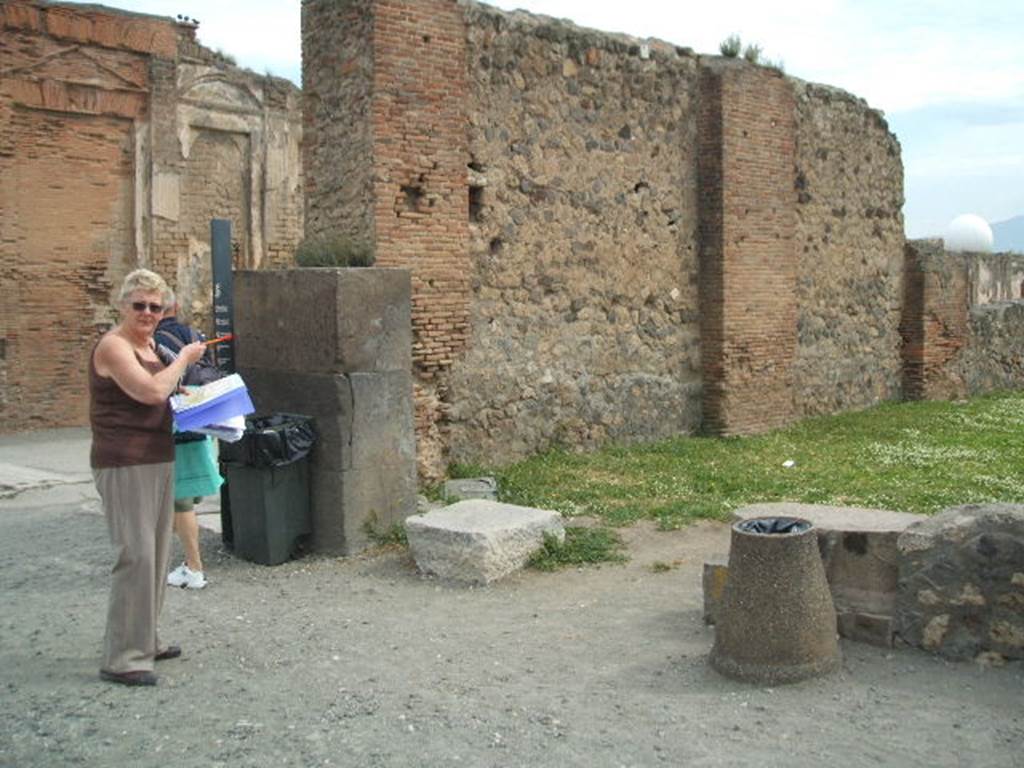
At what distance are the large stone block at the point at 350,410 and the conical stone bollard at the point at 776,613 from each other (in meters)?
3.00

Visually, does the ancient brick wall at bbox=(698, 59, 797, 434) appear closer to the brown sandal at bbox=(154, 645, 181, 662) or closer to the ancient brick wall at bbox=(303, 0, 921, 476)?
the ancient brick wall at bbox=(303, 0, 921, 476)

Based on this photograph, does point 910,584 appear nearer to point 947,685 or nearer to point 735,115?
point 947,685

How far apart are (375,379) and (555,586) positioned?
181 cm

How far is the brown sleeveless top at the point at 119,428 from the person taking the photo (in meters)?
4.65

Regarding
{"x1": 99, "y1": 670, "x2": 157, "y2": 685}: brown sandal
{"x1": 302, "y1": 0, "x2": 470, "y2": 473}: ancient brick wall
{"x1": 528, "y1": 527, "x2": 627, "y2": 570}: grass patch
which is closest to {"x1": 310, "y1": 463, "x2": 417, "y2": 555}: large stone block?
{"x1": 528, "y1": 527, "x2": 627, "y2": 570}: grass patch

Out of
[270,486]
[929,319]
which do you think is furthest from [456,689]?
[929,319]

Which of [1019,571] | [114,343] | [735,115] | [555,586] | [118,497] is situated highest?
[735,115]

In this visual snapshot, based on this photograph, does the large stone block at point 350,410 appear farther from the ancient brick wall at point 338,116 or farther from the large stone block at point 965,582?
the large stone block at point 965,582

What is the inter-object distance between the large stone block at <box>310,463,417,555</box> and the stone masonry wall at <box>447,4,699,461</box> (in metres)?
2.00

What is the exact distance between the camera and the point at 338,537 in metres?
7.00

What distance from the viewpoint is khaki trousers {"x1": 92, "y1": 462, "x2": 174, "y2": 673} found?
464cm

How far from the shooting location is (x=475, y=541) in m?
6.39

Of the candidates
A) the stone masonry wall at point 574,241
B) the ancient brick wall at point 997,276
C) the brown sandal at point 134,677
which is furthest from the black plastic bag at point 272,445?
the ancient brick wall at point 997,276


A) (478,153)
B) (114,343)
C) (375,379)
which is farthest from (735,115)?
(114,343)
